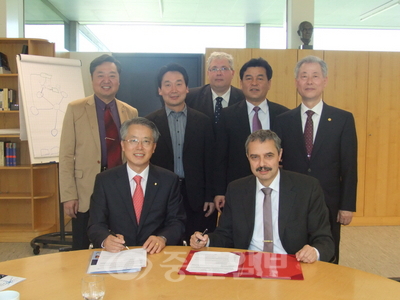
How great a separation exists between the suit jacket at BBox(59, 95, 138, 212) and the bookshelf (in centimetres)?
205

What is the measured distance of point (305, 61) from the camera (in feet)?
8.96

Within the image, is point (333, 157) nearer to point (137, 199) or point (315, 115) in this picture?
point (315, 115)

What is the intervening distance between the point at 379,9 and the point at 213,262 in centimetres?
769

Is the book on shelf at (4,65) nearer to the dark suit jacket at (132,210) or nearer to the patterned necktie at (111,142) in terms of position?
the patterned necktie at (111,142)

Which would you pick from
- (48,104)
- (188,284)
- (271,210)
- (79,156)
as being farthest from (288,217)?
(48,104)

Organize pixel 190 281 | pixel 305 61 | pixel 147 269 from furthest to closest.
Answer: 1. pixel 305 61
2. pixel 147 269
3. pixel 190 281

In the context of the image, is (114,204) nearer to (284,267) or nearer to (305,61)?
(284,267)

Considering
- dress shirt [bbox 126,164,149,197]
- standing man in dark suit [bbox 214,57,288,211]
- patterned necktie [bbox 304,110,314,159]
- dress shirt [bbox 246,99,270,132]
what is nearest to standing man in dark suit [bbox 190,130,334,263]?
dress shirt [bbox 126,164,149,197]

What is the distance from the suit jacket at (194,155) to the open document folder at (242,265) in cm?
103

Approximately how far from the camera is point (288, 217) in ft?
6.69

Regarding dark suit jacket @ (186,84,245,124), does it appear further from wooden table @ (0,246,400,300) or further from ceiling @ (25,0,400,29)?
ceiling @ (25,0,400,29)

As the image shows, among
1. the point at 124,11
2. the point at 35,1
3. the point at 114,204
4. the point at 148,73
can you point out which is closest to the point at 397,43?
the point at 148,73

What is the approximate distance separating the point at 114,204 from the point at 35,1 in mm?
5711

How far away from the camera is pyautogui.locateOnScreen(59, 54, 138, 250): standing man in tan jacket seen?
2.80 metres
